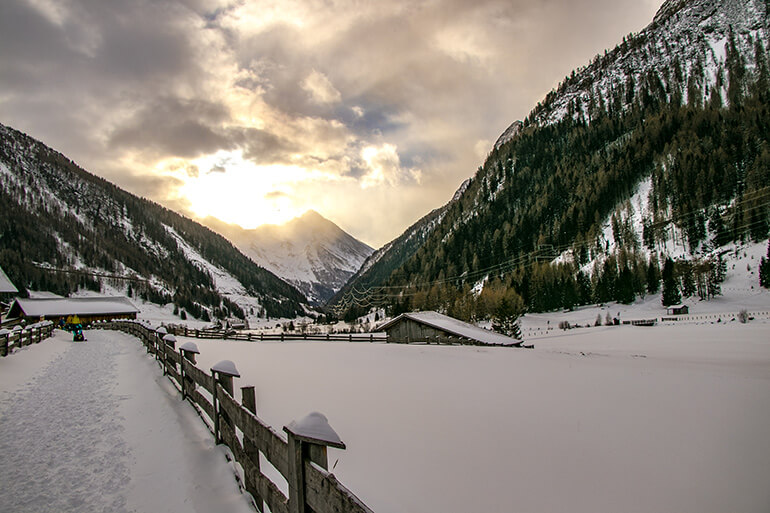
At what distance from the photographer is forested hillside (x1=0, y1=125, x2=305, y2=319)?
5162 inches

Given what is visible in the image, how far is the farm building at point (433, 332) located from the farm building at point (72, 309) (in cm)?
6516

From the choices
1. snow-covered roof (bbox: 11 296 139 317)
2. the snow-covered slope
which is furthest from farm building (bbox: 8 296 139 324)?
the snow-covered slope

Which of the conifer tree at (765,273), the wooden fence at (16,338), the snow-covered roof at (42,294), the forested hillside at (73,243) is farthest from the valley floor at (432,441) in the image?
the forested hillside at (73,243)

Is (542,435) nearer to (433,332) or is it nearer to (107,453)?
(107,453)

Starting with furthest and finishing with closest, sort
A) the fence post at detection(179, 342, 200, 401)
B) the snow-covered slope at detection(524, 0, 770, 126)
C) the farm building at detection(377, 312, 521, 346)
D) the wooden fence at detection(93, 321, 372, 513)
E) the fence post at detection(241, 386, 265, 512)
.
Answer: the snow-covered slope at detection(524, 0, 770, 126), the farm building at detection(377, 312, 521, 346), the fence post at detection(179, 342, 200, 401), the fence post at detection(241, 386, 265, 512), the wooden fence at detection(93, 321, 372, 513)

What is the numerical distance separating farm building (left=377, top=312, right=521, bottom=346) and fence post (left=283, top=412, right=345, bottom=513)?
30021 mm

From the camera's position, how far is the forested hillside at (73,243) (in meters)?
131

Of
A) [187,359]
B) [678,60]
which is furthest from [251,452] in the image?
[678,60]

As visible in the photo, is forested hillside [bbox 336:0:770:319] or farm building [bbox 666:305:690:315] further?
forested hillside [bbox 336:0:770:319]

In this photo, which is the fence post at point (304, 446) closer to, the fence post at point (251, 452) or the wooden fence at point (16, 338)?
the fence post at point (251, 452)

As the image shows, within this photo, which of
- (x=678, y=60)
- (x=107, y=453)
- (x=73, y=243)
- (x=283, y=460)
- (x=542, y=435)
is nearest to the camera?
(x=283, y=460)

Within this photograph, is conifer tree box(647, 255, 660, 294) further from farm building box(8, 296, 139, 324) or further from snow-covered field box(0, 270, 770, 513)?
farm building box(8, 296, 139, 324)

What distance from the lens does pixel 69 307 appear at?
78.1 m

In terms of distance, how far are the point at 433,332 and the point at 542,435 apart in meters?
27.9
